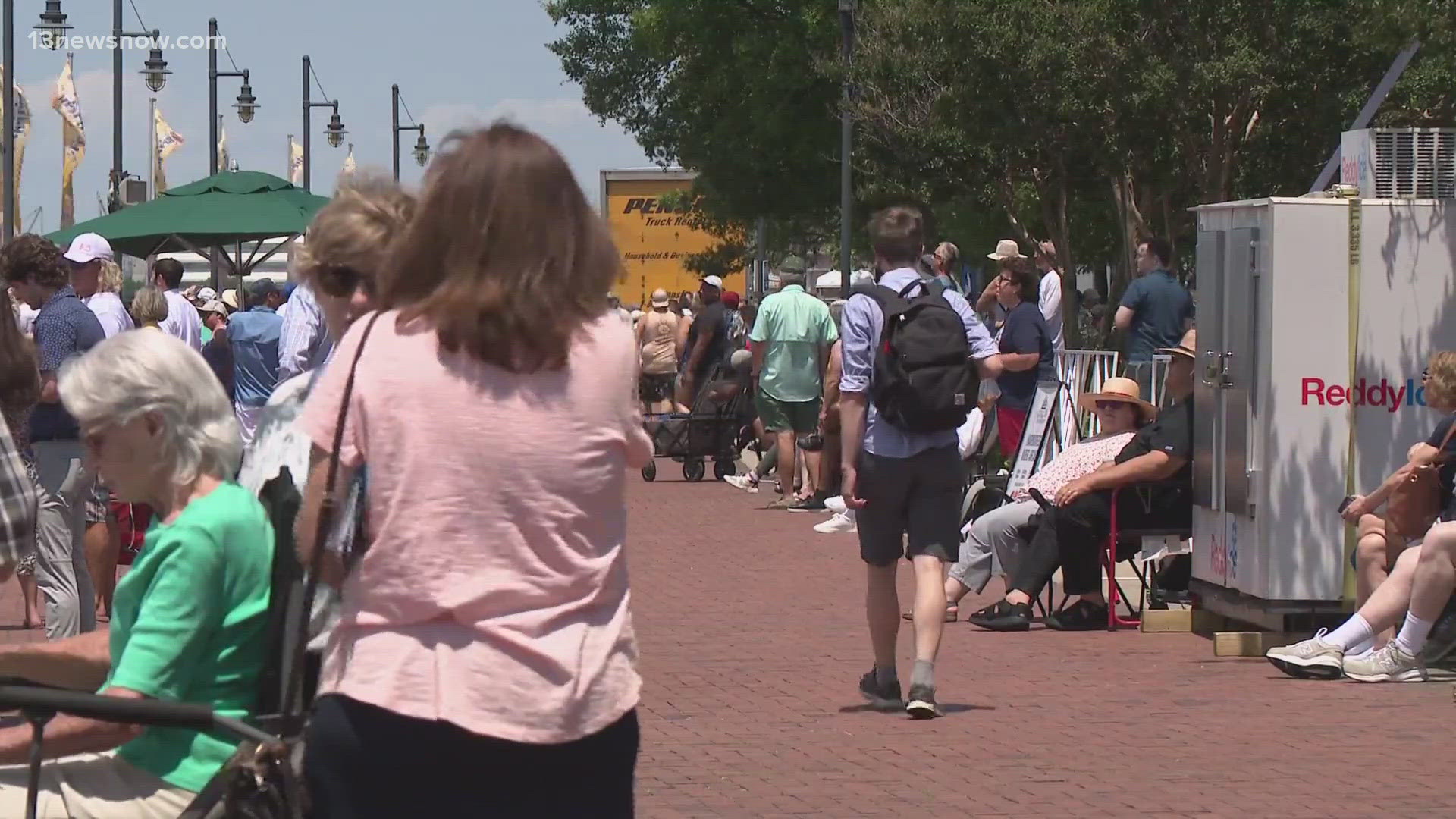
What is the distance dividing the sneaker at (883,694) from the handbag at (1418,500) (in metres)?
2.30

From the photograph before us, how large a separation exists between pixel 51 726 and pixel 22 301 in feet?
20.9

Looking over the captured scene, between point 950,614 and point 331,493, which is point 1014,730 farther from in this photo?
point 331,493

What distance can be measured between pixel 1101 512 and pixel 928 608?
8.89 ft

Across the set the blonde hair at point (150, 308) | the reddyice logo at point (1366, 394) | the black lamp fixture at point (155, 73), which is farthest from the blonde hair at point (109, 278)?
the black lamp fixture at point (155, 73)

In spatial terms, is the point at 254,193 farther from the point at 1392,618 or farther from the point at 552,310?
the point at 552,310

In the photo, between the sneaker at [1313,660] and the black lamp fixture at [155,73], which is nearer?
the sneaker at [1313,660]

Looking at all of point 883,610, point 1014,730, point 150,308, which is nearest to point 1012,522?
point 883,610

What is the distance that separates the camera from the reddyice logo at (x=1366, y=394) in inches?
382

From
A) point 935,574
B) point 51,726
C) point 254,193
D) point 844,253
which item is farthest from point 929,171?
point 51,726

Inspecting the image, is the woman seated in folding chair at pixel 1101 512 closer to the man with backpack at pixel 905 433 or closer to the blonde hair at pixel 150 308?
the man with backpack at pixel 905 433

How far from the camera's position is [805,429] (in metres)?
18.3

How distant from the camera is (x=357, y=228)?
14.1 feet

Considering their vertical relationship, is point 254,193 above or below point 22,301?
above

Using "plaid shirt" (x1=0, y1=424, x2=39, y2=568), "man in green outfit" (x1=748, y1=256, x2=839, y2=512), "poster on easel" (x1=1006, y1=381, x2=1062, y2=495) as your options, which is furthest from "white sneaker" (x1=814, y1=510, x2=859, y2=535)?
"plaid shirt" (x1=0, y1=424, x2=39, y2=568)
